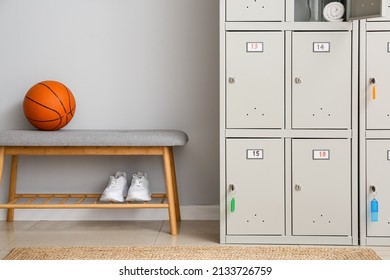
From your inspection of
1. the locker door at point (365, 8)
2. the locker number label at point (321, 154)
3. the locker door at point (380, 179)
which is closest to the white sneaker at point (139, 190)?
the locker number label at point (321, 154)

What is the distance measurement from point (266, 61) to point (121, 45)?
1.10m

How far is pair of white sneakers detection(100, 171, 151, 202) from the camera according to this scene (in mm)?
3438

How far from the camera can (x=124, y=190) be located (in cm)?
358

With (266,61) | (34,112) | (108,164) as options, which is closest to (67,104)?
(34,112)

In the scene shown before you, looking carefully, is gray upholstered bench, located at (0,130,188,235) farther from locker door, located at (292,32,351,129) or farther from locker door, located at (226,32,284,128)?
locker door, located at (292,32,351,129)

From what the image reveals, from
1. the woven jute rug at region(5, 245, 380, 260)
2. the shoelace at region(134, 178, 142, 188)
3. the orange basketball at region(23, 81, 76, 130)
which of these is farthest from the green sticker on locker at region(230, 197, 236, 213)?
the orange basketball at region(23, 81, 76, 130)

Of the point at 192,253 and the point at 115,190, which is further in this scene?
the point at 115,190

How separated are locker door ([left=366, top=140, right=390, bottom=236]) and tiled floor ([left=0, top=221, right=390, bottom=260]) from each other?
0.45ft

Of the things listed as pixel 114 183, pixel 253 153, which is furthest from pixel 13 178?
pixel 253 153

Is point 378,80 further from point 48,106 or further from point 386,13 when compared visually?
point 48,106

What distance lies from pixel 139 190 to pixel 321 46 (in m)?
1.38

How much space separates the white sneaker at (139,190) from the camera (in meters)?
3.43

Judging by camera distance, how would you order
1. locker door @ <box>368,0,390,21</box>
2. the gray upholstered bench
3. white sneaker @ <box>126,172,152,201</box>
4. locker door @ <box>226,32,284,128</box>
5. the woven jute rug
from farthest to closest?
white sneaker @ <box>126,172,152,201</box> → the gray upholstered bench → locker door @ <box>226,32,284,128</box> → locker door @ <box>368,0,390,21</box> → the woven jute rug
